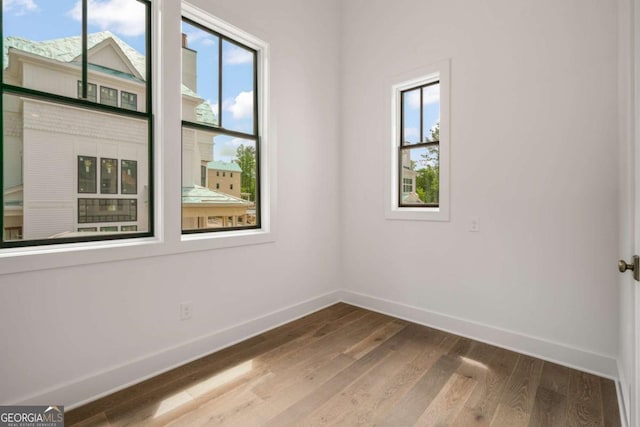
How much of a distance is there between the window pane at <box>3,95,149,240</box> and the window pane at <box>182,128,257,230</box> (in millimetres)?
329

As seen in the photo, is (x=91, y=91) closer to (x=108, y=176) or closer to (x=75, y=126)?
(x=75, y=126)

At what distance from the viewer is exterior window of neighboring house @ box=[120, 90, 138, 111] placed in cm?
215

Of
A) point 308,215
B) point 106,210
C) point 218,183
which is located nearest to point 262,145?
point 218,183

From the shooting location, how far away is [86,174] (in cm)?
200

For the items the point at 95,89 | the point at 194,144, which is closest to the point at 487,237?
the point at 194,144

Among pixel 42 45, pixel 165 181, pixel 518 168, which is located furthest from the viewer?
pixel 518 168

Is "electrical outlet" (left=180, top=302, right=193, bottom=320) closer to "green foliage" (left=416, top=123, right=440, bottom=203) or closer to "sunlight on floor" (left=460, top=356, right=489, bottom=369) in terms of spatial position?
"sunlight on floor" (left=460, top=356, right=489, bottom=369)

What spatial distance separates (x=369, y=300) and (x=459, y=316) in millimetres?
944

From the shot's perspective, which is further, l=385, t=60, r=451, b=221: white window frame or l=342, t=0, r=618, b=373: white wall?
l=385, t=60, r=451, b=221: white window frame

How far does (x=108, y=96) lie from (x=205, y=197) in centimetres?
93

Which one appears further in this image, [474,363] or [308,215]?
[308,215]

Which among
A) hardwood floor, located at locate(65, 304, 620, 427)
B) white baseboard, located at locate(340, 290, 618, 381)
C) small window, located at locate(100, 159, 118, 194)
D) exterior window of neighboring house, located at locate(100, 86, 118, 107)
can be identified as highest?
exterior window of neighboring house, located at locate(100, 86, 118, 107)

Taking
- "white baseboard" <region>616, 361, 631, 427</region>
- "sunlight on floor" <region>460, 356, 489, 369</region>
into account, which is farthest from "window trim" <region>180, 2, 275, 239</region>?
"white baseboard" <region>616, 361, 631, 427</region>

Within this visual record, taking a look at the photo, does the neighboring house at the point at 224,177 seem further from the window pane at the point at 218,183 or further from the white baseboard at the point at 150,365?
the white baseboard at the point at 150,365
